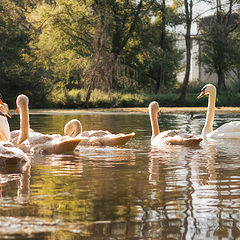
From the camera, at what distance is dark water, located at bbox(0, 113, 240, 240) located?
383 cm

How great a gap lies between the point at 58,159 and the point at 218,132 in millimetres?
4467

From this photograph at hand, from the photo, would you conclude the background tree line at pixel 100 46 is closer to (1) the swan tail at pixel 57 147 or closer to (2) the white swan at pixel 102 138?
(2) the white swan at pixel 102 138

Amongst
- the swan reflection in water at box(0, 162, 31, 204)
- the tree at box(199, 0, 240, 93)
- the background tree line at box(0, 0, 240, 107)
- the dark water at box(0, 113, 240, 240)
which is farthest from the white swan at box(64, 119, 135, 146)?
the tree at box(199, 0, 240, 93)

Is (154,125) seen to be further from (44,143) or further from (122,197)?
(122,197)

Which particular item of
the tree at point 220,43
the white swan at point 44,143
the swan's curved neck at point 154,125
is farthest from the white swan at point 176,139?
the tree at point 220,43

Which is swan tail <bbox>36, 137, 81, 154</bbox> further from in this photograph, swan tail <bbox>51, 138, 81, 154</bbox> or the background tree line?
the background tree line

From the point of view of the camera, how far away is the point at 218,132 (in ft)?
37.5

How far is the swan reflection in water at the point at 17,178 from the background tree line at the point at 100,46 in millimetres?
24162

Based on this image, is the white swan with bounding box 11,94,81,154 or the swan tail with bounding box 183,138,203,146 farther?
the swan tail with bounding box 183,138,203,146

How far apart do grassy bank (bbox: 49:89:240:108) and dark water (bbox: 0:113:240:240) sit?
78.9 ft

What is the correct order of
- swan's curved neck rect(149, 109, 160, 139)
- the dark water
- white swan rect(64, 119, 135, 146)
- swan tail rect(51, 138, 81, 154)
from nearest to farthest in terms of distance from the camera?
the dark water → swan tail rect(51, 138, 81, 154) → white swan rect(64, 119, 135, 146) → swan's curved neck rect(149, 109, 160, 139)

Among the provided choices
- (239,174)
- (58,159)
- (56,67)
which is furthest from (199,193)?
(56,67)

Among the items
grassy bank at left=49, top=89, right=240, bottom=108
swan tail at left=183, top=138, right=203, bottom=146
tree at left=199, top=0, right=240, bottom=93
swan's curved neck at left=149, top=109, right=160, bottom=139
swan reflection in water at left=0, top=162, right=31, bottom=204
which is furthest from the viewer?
tree at left=199, top=0, right=240, bottom=93

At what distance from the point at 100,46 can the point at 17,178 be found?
27.5 meters
